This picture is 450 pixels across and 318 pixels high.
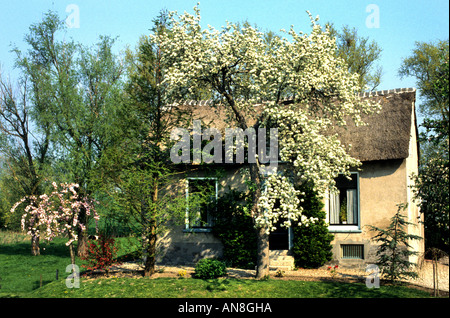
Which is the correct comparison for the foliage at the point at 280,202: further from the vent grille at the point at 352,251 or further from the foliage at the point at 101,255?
the foliage at the point at 101,255

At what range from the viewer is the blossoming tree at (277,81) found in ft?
39.7

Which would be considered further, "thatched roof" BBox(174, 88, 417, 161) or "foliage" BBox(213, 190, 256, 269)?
"foliage" BBox(213, 190, 256, 269)

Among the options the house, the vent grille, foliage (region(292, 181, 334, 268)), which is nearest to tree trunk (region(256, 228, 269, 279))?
foliage (region(292, 181, 334, 268))

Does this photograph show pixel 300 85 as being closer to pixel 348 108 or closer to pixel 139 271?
pixel 348 108

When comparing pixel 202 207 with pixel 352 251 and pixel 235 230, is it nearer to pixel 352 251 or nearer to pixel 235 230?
pixel 235 230

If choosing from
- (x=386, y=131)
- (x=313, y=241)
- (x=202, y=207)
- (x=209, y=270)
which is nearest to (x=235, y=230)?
(x=202, y=207)

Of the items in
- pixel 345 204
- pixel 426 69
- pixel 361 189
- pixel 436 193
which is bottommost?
pixel 345 204

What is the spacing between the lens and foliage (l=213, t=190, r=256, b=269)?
50.6 feet

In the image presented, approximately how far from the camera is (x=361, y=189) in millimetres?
15102

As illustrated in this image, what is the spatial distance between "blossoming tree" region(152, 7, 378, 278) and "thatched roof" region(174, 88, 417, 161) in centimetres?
206

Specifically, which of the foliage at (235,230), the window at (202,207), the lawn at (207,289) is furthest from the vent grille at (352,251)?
the window at (202,207)

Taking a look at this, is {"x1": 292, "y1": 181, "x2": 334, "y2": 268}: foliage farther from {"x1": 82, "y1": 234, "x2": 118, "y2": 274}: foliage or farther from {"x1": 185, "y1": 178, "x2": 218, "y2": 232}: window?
{"x1": 82, "y1": 234, "x2": 118, "y2": 274}: foliage

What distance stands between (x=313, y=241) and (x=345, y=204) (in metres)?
2.06
